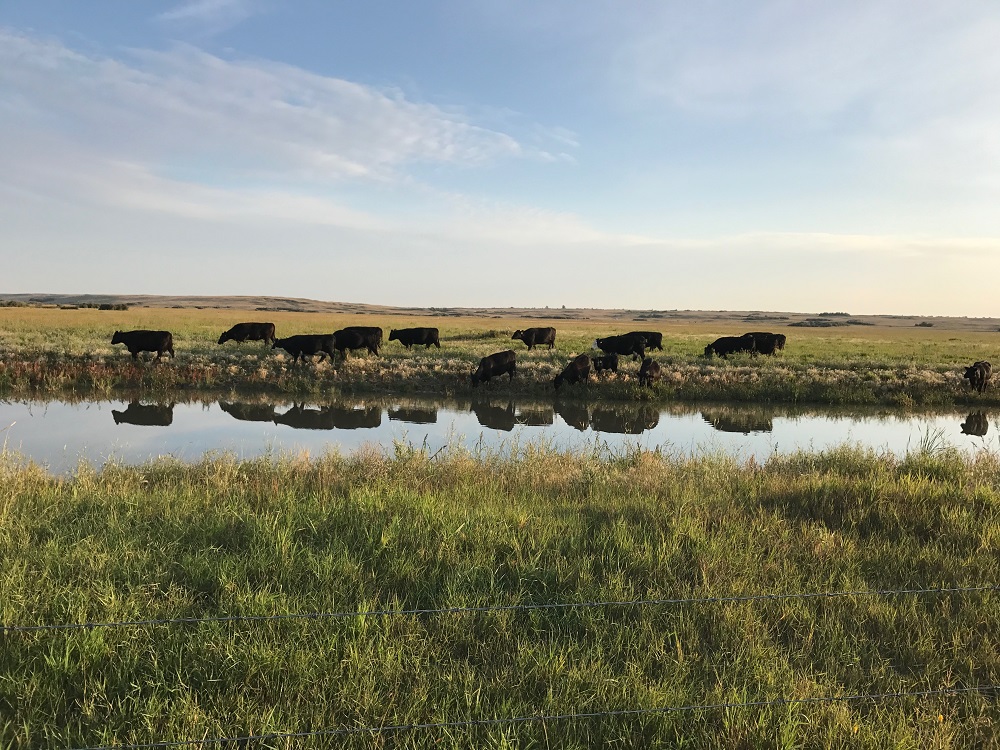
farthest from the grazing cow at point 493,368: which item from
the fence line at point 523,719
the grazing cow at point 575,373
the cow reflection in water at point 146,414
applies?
the fence line at point 523,719

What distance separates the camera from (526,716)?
2.89 metres

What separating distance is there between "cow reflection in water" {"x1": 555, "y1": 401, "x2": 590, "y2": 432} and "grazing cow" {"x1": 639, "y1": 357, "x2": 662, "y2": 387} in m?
3.05

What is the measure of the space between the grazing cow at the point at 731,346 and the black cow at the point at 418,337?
Result: 612 inches

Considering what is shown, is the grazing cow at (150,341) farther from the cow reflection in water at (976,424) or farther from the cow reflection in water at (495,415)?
the cow reflection in water at (976,424)

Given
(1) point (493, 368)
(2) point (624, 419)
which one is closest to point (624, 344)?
(1) point (493, 368)

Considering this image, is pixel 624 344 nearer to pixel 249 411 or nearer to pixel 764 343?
pixel 764 343

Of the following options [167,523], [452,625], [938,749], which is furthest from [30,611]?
[938,749]

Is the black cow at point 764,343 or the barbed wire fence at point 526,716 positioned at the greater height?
the black cow at point 764,343

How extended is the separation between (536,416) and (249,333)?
21591mm

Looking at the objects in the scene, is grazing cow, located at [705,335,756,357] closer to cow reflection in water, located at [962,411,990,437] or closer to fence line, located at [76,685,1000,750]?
cow reflection in water, located at [962,411,990,437]

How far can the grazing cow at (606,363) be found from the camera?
23.2 m

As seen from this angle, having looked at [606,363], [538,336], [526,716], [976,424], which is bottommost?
[976,424]

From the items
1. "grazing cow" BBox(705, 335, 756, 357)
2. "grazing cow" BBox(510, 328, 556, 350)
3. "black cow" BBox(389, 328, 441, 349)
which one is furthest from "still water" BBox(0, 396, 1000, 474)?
"grazing cow" BBox(510, 328, 556, 350)

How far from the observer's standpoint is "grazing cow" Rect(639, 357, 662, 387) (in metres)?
21.2
